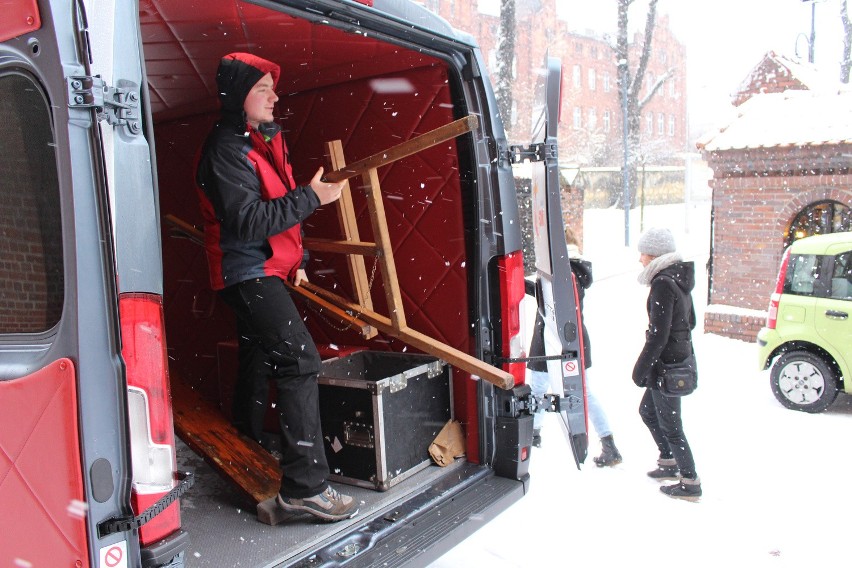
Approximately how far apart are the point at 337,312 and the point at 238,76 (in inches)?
52.4

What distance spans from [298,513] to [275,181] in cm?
147

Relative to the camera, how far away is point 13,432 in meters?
1.91

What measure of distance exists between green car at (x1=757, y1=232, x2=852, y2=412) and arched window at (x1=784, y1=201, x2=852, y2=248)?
238 cm

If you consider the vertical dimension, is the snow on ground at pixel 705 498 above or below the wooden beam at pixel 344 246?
below

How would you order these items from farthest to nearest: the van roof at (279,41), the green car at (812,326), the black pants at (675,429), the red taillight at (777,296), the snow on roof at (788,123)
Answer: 1. the snow on roof at (788,123)
2. the red taillight at (777,296)
3. the green car at (812,326)
4. the black pants at (675,429)
5. the van roof at (279,41)

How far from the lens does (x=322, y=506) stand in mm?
3047

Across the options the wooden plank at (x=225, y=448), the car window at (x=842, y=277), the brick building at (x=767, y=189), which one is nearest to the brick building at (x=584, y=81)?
the brick building at (x=767, y=189)

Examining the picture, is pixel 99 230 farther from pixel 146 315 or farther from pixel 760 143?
pixel 760 143

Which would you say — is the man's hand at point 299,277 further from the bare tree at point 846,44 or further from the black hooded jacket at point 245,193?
the bare tree at point 846,44

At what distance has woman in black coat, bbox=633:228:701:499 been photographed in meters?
4.53

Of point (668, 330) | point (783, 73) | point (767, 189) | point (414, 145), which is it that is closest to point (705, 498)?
point (668, 330)

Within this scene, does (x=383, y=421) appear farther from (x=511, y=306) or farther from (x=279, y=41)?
(x=279, y=41)

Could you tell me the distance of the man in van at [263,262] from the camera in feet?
9.80

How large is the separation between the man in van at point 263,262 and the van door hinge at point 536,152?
0.93m
